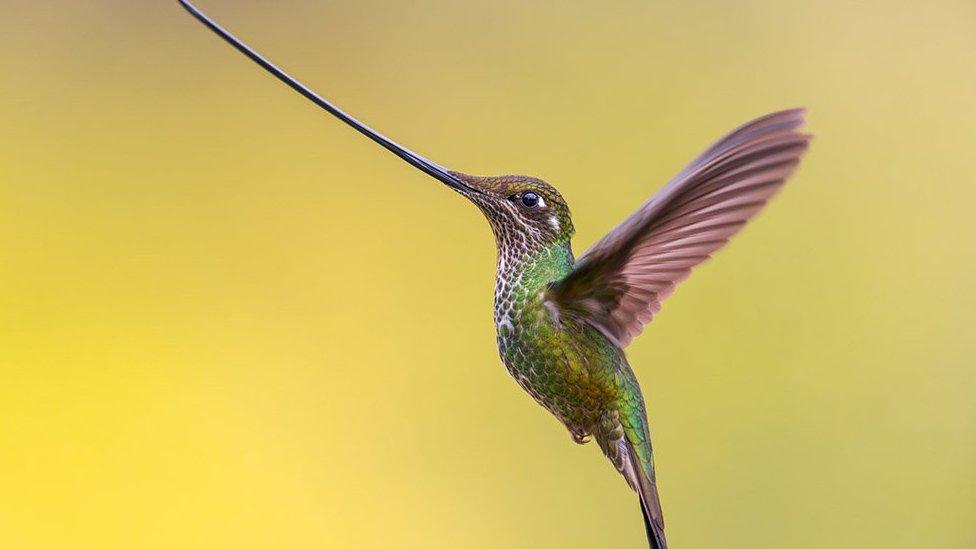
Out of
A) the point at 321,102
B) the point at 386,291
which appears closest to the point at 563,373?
the point at 321,102

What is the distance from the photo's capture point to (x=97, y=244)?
159 cm

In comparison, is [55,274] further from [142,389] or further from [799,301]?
[799,301]

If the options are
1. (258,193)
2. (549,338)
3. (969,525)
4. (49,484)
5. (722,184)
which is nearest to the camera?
(722,184)

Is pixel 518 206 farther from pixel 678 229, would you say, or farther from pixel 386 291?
pixel 386 291

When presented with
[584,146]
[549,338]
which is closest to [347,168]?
[584,146]

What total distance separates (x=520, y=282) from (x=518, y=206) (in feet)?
0.16

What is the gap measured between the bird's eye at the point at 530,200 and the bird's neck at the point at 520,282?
0.09 ft

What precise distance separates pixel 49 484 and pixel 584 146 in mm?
1050

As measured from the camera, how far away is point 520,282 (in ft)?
2.02

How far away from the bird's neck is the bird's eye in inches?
1.1

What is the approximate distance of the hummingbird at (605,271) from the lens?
19.5 inches

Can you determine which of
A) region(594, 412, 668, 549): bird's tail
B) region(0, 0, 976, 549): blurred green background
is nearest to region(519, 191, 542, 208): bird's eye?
region(594, 412, 668, 549): bird's tail

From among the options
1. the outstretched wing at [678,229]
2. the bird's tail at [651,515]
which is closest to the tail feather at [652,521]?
the bird's tail at [651,515]

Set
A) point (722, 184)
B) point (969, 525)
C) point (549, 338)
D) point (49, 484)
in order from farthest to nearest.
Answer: point (969, 525) < point (49, 484) < point (549, 338) < point (722, 184)
